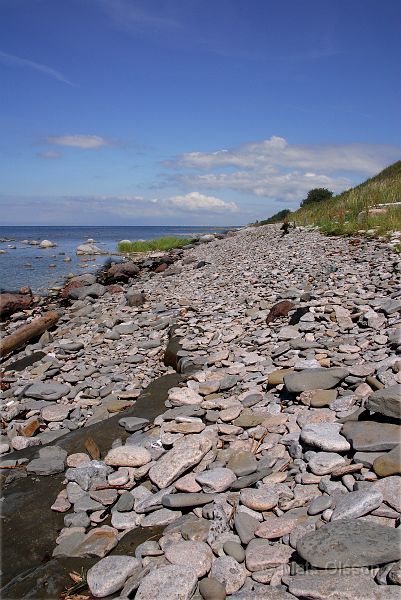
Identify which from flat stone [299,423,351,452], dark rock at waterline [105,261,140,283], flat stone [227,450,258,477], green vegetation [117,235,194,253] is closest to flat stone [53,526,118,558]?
flat stone [227,450,258,477]

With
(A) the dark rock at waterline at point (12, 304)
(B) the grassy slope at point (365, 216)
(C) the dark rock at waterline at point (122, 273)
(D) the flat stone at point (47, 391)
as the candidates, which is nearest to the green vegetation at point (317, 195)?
(B) the grassy slope at point (365, 216)

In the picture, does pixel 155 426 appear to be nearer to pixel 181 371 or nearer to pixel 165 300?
pixel 181 371

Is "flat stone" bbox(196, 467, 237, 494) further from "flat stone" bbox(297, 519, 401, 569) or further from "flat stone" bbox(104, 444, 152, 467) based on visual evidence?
"flat stone" bbox(297, 519, 401, 569)

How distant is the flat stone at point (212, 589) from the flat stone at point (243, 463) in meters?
1.15

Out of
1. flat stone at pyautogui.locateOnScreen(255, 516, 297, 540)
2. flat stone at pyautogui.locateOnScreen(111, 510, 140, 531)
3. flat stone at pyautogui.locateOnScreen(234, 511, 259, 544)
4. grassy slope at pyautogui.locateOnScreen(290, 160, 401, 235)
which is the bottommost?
flat stone at pyautogui.locateOnScreen(111, 510, 140, 531)

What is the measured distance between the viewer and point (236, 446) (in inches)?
165

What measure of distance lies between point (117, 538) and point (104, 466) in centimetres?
107

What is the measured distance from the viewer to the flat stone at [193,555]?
270cm

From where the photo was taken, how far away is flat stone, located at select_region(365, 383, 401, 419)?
3.56 m

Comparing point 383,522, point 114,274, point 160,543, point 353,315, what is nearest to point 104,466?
point 160,543

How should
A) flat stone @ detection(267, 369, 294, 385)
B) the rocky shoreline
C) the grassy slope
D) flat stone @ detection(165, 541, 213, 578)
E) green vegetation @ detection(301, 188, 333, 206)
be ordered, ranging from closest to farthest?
the rocky shoreline → flat stone @ detection(165, 541, 213, 578) → flat stone @ detection(267, 369, 294, 385) → the grassy slope → green vegetation @ detection(301, 188, 333, 206)

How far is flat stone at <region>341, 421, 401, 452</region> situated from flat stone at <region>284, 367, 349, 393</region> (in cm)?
99

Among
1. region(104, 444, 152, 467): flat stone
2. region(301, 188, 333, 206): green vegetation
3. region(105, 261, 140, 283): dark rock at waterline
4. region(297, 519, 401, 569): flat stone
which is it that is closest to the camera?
region(297, 519, 401, 569): flat stone

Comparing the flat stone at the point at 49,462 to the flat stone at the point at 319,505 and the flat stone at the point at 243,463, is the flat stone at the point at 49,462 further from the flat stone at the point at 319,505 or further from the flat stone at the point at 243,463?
the flat stone at the point at 319,505
